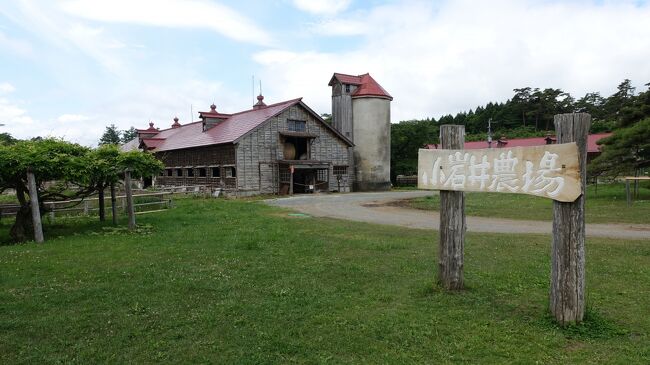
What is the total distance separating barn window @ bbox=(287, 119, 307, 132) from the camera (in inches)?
1281

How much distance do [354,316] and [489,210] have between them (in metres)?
13.7

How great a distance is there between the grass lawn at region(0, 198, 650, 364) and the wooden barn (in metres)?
20.7

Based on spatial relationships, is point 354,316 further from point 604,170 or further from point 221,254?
point 604,170

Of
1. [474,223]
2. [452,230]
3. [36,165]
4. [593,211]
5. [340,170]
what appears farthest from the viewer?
[340,170]

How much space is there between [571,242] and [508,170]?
1097 millimetres

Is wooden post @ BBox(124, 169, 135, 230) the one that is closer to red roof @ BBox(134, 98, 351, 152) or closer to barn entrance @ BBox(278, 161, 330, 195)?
red roof @ BBox(134, 98, 351, 152)

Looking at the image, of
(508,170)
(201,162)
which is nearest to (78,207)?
(201,162)

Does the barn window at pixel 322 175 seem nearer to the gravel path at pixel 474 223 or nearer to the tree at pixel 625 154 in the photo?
the gravel path at pixel 474 223

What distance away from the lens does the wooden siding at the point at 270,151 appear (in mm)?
29734

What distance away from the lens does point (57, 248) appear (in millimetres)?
9602

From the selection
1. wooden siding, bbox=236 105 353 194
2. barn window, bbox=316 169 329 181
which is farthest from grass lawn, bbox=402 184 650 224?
barn window, bbox=316 169 329 181

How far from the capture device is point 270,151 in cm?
3117

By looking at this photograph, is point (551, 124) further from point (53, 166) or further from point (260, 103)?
point (53, 166)

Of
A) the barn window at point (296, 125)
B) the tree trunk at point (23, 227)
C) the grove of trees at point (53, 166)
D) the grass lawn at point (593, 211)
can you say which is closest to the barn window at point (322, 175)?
the barn window at point (296, 125)
